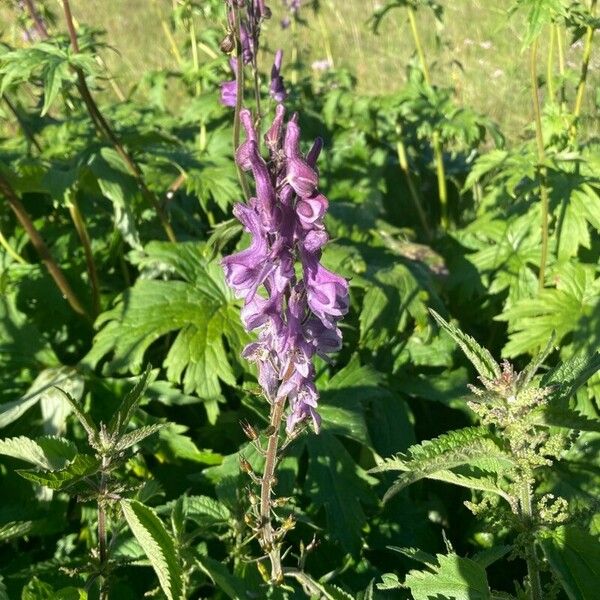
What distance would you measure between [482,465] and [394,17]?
413 inches

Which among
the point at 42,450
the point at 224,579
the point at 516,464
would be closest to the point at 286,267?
the point at 516,464

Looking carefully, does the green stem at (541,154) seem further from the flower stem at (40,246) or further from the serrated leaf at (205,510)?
the flower stem at (40,246)

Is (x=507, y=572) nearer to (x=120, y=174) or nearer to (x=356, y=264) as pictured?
(x=356, y=264)

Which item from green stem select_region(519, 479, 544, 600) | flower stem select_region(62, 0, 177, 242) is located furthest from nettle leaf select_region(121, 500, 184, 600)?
flower stem select_region(62, 0, 177, 242)

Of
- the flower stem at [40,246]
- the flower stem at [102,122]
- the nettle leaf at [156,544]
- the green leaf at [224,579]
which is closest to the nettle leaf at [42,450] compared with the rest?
the nettle leaf at [156,544]

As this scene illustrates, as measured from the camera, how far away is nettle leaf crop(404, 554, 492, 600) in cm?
156

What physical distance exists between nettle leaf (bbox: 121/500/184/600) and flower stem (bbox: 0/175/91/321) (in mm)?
1810

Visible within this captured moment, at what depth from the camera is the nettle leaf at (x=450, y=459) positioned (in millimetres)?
1445

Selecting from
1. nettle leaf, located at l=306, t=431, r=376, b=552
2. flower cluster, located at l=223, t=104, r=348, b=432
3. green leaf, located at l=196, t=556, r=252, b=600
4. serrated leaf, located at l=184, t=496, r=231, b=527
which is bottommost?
nettle leaf, located at l=306, t=431, r=376, b=552

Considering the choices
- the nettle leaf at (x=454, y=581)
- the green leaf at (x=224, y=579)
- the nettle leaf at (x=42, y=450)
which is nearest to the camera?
the nettle leaf at (x=454, y=581)

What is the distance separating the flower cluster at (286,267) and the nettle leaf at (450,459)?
0.32 meters

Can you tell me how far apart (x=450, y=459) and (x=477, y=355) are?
316 mm

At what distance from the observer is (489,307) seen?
3.69 m

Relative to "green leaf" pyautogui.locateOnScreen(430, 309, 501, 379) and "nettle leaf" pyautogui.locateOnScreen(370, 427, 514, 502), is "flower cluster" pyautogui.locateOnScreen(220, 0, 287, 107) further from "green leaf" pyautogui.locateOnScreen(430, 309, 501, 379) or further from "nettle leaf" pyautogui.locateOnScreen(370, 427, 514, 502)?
"nettle leaf" pyautogui.locateOnScreen(370, 427, 514, 502)
